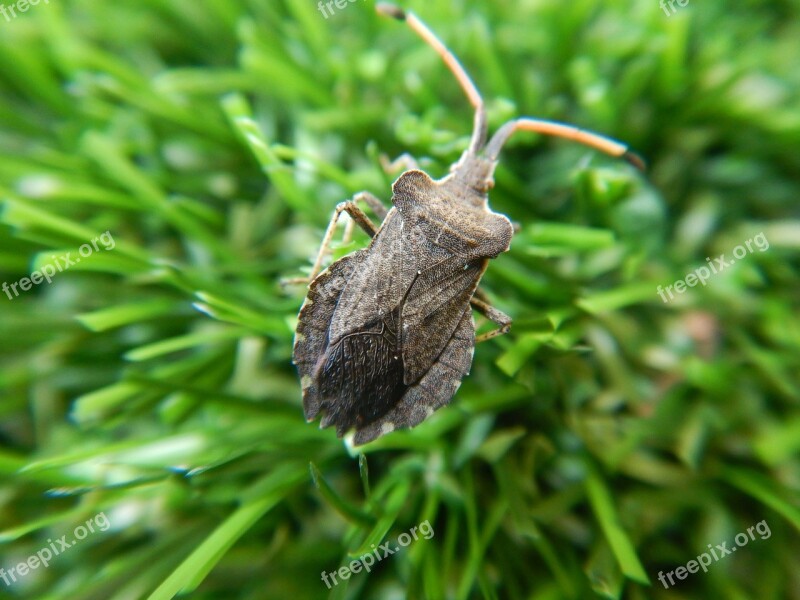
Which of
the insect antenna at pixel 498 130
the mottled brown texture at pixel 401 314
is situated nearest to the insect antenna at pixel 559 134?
the insect antenna at pixel 498 130

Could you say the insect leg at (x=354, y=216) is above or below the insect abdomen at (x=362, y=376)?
above

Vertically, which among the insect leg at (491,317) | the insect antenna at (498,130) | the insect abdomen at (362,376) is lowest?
the insect leg at (491,317)

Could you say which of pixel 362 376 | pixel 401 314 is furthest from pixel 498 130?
pixel 362 376

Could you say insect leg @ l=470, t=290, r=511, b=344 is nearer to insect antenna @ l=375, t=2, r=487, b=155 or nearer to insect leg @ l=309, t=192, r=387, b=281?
insect leg @ l=309, t=192, r=387, b=281

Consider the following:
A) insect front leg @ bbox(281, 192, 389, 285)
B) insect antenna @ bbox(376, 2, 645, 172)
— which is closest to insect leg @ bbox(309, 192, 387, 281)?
insect front leg @ bbox(281, 192, 389, 285)

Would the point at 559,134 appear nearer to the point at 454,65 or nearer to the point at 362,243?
the point at 454,65

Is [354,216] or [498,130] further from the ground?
[354,216]

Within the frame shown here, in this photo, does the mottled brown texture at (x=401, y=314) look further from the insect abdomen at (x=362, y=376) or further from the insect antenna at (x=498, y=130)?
the insect antenna at (x=498, y=130)
